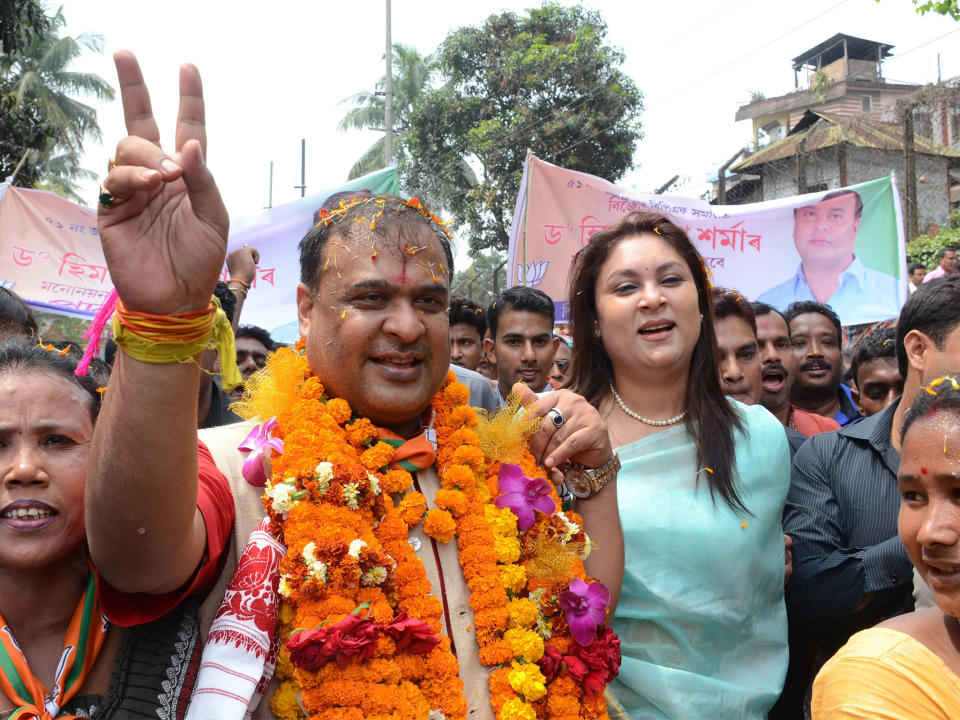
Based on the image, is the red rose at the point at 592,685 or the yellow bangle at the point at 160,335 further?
the red rose at the point at 592,685

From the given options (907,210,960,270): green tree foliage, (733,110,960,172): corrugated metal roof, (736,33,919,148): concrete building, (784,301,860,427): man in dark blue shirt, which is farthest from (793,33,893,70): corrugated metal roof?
(784,301,860,427): man in dark blue shirt

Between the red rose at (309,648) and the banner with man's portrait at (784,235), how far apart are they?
5.22m

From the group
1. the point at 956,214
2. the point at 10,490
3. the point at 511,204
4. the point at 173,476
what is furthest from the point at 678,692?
the point at 956,214

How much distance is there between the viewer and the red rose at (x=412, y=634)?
5.84ft

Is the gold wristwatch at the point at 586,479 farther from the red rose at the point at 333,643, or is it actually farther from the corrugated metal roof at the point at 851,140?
the corrugated metal roof at the point at 851,140

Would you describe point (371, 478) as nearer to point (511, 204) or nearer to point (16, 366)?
point (16, 366)

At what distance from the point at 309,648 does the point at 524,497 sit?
656 mm

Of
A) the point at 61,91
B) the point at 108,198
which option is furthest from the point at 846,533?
the point at 61,91

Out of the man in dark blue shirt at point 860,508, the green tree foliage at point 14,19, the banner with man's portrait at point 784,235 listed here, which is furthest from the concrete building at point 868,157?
the man in dark blue shirt at point 860,508

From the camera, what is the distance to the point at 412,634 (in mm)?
1793

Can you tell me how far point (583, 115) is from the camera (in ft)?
72.5

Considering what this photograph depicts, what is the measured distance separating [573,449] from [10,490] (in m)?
1.27

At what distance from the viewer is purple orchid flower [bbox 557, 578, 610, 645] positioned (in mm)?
2010

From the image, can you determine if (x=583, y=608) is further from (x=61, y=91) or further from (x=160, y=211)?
(x=61, y=91)
